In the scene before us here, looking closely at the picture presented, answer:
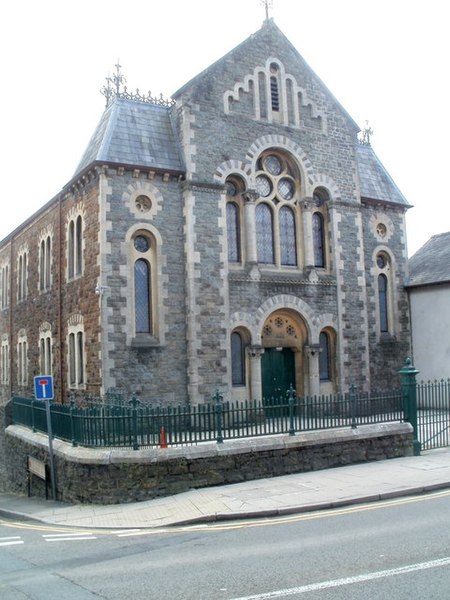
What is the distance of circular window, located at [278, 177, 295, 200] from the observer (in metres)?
23.8

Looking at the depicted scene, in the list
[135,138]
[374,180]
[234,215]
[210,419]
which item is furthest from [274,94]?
[210,419]

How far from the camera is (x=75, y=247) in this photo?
22656mm

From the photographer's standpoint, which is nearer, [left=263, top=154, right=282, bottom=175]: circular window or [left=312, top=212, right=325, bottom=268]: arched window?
[left=263, top=154, right=282, bottom=175]: circular window

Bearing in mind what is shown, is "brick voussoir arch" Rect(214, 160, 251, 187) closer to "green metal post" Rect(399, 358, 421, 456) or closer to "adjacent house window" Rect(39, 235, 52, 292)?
"adjacent house window" Rect(39, 235, 52, 292)

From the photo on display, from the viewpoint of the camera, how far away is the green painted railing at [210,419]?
48.2ft

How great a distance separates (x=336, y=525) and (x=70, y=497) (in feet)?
23.6

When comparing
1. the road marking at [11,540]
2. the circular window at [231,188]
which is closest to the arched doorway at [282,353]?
the circular window at [231,188]

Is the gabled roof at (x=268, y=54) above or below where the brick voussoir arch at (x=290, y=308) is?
above

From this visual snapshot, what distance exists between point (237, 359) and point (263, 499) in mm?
9303

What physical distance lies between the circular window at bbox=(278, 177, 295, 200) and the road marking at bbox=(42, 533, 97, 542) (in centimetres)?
1517

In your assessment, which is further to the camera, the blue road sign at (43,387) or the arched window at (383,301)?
the arched window at (383,301)

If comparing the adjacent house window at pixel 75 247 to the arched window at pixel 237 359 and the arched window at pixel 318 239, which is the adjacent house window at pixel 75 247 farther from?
the arched window at pixel 318 239

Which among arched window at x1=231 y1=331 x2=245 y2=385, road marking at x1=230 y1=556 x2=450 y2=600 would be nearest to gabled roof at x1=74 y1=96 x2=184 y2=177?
arched window at x1=231 y1=331 x2=245 y2=385

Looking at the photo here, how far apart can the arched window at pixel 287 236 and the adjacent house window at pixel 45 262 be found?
9.00 meters
